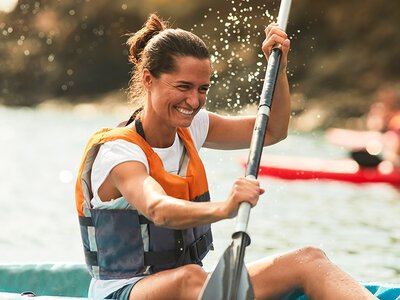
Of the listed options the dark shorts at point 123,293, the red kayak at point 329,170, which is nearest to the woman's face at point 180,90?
the dark shorts at point 123,293

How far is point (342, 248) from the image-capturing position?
6066mm

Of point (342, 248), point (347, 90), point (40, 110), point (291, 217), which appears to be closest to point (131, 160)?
point (342, 248)

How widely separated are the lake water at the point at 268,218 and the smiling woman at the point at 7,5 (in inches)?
431

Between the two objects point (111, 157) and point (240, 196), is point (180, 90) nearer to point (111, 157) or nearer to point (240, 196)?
point (111, 157)

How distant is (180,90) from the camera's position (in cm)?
213

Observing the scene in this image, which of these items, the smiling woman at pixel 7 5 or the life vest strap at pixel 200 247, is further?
the smiling woman at pixel 7 5

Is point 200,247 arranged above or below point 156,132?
below

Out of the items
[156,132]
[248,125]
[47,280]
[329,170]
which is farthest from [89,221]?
[329,170]

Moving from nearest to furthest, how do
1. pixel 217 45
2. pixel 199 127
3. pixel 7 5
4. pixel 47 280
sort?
1. pixel 199 127
2. pixel 47 280
3. pixel 217 45
4. pixel 7 5

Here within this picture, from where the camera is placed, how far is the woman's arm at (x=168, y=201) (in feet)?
6.18

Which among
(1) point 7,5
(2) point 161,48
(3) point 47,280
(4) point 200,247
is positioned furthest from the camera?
(1) point 7,5

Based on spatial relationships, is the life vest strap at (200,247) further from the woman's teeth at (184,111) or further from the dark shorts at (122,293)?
the woman's teeth at (184,111)

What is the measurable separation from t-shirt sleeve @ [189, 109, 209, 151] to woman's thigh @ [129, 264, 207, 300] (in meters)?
0.56

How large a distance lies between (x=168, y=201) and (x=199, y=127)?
634 mm
